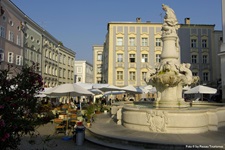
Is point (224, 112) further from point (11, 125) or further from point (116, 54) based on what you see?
point (116, 54)

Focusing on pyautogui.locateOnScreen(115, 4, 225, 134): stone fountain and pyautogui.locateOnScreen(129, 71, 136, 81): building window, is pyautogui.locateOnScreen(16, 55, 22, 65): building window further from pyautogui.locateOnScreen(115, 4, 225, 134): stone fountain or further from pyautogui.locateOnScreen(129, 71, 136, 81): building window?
pyautogui.locateOnScreen(115, 4, 225, 134): stone fountain

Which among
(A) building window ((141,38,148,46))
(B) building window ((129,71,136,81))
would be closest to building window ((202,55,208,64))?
(A) building window ((141,38,148,46))

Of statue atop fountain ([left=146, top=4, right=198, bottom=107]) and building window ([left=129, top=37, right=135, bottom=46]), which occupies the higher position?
building window ([left=129, top=37, right=135, bottom=46])

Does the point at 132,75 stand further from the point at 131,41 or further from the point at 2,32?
the point at 2,32

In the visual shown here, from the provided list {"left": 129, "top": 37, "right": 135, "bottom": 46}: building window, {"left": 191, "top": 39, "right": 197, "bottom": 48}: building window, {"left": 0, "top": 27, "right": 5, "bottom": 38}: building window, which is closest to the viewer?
{"left": 0, "top": 27, "right": 5, "bottom": 38}: building window

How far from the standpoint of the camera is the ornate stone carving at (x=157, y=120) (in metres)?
8.68

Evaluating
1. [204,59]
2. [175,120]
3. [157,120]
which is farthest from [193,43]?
[157,120]

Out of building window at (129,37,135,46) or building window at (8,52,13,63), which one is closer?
building window at (8,52,13,63)

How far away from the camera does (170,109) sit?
32.2ft

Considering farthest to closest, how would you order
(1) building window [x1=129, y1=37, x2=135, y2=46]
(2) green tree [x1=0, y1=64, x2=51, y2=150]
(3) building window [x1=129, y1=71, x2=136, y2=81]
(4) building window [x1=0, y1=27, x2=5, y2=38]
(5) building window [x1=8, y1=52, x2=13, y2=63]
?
1. (1) building window [x1=129, y1=37, x2=135, y2=46]
2. (3) building window [x1=129, y1=71, x2=136, y2=81]
3. (5) building window [x1=8, y1=52, x2=13, y2=63]
4. (4) building window [x1=0, y1=27, x2=5, y2=38]
5. (2) green tree [x1=0, y1=64, x2=51, y2=150]

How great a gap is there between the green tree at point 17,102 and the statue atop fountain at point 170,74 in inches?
284

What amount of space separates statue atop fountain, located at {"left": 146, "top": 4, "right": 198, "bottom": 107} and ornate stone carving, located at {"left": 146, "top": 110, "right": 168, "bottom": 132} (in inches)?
107

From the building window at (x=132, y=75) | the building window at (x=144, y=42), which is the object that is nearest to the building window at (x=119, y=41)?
the building window at (x=144, y=42)

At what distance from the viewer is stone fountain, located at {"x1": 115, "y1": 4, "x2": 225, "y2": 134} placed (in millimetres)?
8695
